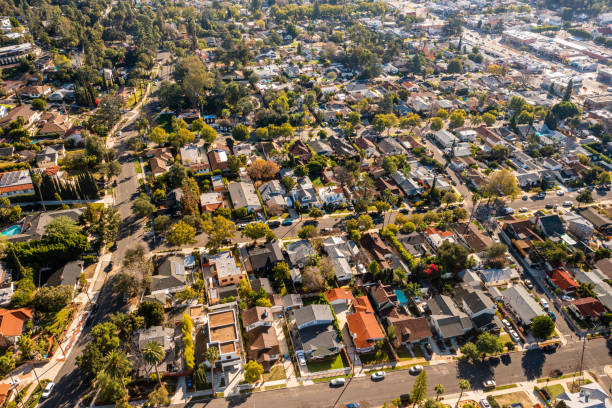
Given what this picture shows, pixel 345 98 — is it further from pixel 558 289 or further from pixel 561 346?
pixel 561 346

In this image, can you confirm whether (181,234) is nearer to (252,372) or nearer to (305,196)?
(305,196)

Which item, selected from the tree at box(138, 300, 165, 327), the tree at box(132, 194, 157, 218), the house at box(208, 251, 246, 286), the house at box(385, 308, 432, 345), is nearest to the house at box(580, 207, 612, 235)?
the house at box(385, 308, 432, 345)

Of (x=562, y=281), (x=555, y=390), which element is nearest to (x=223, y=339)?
(x=555, y=390)

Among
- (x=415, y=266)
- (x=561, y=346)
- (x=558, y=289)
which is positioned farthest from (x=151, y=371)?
(x=558, y=289)

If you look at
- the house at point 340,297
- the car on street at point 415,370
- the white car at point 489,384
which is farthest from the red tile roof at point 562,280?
the house at point 340,297

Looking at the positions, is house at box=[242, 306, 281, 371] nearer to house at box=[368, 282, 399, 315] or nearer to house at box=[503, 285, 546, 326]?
house at box=[368, 282, 399, 315]
